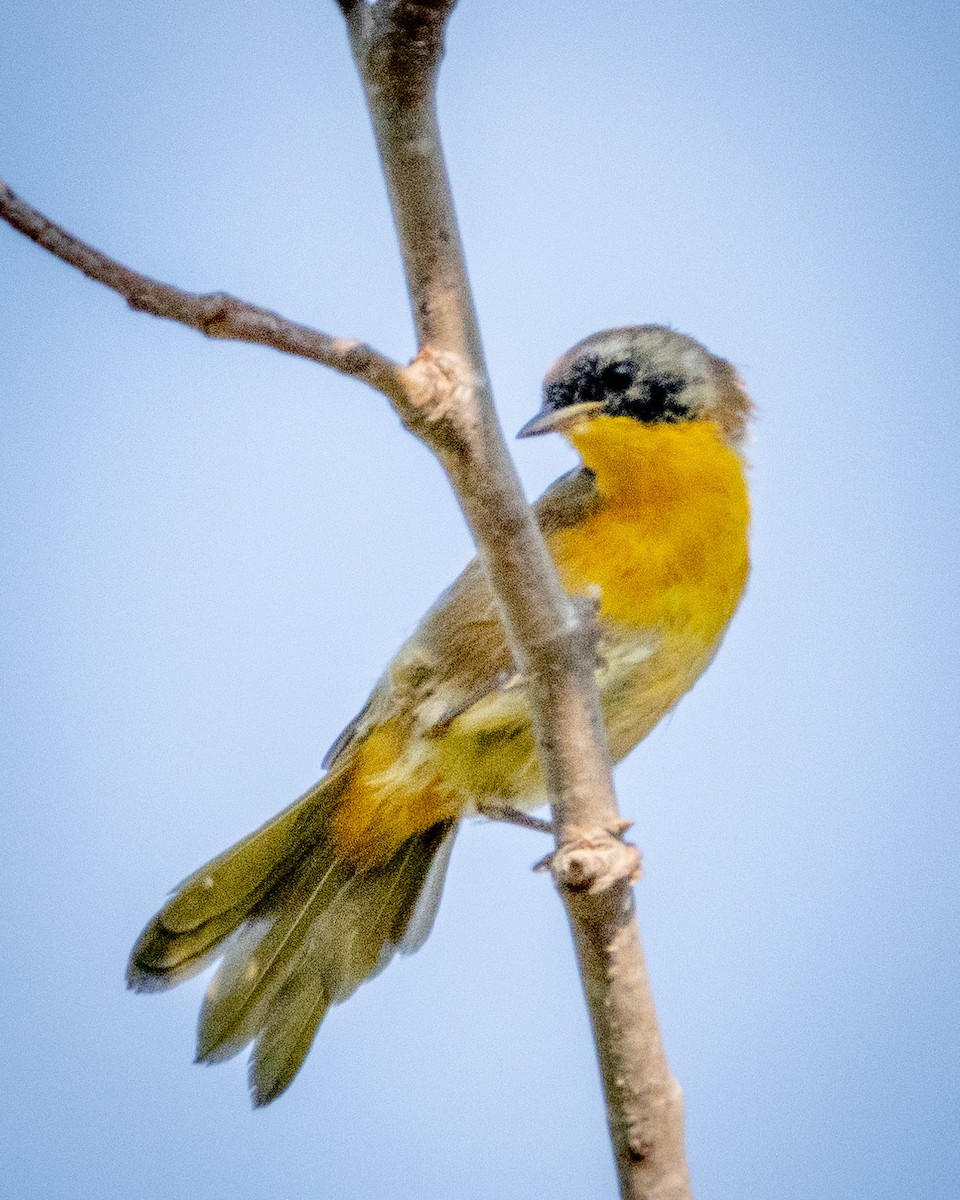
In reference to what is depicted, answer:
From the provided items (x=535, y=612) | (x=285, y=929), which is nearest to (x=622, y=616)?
(x=535, y=612)

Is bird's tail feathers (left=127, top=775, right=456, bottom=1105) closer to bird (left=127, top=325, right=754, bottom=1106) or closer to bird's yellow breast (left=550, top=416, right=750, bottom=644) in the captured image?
bird (left=127, top=325, right=754, bottom=1106)

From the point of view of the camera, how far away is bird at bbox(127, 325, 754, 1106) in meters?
4.25

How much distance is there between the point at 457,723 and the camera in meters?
4.29

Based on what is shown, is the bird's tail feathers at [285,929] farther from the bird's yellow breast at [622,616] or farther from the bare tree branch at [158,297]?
the bare tree branch at [158,297]

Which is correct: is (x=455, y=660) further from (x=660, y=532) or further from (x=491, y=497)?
(x=491, y=497)

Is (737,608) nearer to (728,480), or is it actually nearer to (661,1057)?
(728,480)

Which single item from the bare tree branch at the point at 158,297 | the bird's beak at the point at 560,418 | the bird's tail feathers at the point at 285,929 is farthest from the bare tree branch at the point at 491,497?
the bird's tail feathers at the point at 285,929

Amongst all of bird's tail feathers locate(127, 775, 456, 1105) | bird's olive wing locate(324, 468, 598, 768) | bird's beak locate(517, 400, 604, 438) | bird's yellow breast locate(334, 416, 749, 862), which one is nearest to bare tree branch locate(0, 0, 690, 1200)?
bird's olive wing locate(324, 468, 598, 768)

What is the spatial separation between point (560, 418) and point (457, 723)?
3.39 ft

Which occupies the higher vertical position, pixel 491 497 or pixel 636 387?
pixel 636 387

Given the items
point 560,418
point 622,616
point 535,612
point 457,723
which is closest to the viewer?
point 535,612

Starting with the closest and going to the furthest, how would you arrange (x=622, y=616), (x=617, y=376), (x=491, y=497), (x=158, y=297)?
(x=158, y=297)
(x=491, y=497)
(x=622, y=616)
(x=617, y=376)

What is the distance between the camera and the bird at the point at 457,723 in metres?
4.25

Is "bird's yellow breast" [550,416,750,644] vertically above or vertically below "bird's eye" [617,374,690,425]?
below
